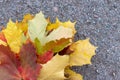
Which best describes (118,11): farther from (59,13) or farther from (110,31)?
(59,13)

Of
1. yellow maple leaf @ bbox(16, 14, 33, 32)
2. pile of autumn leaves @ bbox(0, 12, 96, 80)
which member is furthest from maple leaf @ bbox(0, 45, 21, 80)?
yellow maple leaf @ bbox(16, 14, 33, 32)

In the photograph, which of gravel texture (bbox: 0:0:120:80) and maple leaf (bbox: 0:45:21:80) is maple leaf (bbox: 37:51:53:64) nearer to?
maple leaf (bbox: 0:45:21:80)

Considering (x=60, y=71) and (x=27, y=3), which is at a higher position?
(x=27, y=3)

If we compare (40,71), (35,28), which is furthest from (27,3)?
(40,71)

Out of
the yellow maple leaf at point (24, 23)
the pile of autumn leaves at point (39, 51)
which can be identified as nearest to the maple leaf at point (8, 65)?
the pile of autumn leaves at point (39, 51)

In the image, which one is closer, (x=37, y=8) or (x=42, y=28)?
(x=42, y=28)

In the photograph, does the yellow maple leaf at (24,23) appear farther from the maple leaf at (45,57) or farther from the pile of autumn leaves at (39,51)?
the maple leaf at (45,57)

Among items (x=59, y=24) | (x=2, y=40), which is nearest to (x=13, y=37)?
(x=2, y=40)
